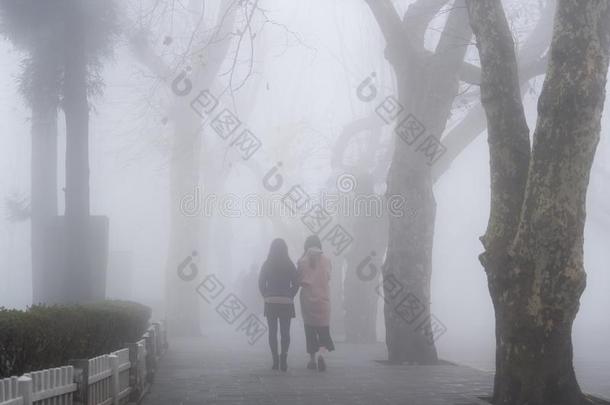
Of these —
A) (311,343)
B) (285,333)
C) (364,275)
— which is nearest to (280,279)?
(285,333)

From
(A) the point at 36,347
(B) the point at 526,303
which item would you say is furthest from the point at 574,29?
(A) the point at 36,347

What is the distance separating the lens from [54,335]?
8852 millimetres

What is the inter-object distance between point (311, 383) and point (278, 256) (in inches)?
104

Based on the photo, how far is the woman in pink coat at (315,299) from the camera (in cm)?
1504

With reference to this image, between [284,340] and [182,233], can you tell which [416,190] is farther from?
[182,233]

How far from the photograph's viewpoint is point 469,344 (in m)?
30.2

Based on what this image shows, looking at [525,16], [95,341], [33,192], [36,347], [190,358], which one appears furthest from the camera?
[33,192]

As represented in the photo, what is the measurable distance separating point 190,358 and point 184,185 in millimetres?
11170

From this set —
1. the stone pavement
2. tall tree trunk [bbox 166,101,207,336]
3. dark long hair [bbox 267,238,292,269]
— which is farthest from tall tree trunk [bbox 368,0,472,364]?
tall tree trunk [bbox 166,101,207,336]

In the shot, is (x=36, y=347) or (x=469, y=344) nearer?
(x=36, y=347)

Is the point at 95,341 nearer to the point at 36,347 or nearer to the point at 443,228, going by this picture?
the point at 36,347

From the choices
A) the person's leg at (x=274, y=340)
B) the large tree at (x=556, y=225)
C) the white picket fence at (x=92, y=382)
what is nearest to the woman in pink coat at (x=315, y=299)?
the person's leg at (x=274, y=340)

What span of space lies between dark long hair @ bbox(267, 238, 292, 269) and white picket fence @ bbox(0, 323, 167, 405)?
2.25 meters

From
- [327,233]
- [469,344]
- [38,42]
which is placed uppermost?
[38,42]
